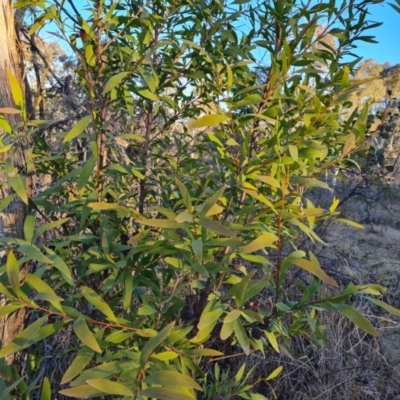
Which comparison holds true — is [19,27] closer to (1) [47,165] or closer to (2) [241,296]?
(1) [47,165]

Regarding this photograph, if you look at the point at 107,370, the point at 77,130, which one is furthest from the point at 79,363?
the point at 77,130

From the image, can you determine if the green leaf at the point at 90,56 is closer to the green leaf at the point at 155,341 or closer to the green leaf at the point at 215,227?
the green leaf at the point at 215,227

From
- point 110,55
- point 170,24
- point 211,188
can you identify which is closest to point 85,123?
point 110,55

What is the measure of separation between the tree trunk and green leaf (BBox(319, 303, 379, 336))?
36.1 inches

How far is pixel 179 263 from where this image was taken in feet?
2.95

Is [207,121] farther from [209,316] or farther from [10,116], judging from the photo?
[10,116]

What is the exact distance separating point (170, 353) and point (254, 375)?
4.24 feet

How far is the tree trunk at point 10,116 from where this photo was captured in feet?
4.00

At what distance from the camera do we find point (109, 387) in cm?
65

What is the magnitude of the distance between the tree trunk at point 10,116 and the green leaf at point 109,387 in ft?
2.28

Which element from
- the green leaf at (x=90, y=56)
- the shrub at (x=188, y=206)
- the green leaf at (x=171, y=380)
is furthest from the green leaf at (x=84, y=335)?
the green leaf at (x=90, y=56)

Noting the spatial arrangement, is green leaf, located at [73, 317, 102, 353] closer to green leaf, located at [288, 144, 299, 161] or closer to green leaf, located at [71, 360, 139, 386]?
green leaf, located at [71, 360, 139, 386]

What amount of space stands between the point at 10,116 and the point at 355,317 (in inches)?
43.8

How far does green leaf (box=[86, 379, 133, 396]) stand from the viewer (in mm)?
636
